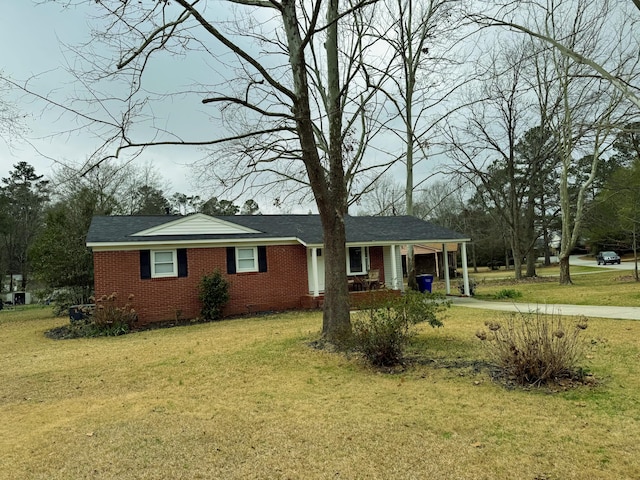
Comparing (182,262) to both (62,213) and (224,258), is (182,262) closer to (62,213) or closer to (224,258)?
(224,258)

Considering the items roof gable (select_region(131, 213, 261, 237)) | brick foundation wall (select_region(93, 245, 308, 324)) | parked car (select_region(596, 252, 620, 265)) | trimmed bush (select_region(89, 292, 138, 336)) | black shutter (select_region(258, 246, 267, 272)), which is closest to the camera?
trimmed bush (select_region(89, 292, 138, 336))

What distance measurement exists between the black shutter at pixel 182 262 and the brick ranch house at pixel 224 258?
32 mm

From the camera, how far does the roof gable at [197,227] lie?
15580mm

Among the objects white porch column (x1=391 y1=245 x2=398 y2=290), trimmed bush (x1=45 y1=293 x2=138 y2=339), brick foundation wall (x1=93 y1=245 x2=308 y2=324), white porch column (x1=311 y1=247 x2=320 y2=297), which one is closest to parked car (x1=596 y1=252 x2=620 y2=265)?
white porch column (x1=391 y1=245 x2=398 y2=290)

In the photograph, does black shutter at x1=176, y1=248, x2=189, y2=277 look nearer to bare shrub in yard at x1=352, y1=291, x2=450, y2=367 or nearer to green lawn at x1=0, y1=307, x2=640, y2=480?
green lawn at x1=0, y1=307, x2=640, y2=480

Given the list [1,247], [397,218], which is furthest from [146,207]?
[397,218]

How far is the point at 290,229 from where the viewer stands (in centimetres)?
1808

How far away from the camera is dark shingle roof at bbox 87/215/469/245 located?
607 inches

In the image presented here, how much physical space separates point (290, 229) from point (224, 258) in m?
3.02

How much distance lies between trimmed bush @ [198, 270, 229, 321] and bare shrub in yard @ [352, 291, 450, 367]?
28.3 feet

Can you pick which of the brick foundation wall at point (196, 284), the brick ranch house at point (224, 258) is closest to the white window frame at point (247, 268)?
the brick ranch house at point (224, 258)

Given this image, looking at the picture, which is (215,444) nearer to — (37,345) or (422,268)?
(37,345)

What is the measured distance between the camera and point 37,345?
1184cm

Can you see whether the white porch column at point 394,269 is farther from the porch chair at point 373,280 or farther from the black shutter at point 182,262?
the black shutter at point 182,262
